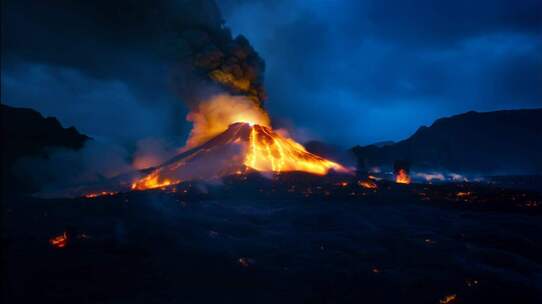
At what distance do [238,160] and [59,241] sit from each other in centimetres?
2274

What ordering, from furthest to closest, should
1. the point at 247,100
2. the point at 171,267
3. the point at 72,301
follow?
the point at 247,100
the point at 171,267
the point at 72,301

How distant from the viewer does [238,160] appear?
37.3m

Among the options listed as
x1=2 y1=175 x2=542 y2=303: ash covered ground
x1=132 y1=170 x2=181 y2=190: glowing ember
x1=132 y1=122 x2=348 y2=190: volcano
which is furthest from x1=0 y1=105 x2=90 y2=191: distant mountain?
x1=2 y1=175 x2=542 y2=303: ash covered ground

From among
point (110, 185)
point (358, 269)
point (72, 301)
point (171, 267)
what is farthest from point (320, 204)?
point (110, 185)

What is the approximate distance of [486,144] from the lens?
149875mm

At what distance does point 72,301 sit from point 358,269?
8.42 metres

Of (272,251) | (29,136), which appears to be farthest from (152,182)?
(29,136)

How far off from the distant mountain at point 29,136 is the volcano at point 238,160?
99.6ft

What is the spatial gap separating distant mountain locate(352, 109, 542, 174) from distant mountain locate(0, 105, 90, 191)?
90.8 meters

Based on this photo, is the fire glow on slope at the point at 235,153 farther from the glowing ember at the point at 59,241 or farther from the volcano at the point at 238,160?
the glowing ember at the point at 59,241

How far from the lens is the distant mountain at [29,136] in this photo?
5765 cm

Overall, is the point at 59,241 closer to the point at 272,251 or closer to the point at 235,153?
the point at 272,251

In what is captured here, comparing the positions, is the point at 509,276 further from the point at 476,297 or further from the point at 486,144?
the point at 486,144

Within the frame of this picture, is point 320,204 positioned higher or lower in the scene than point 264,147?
lower
